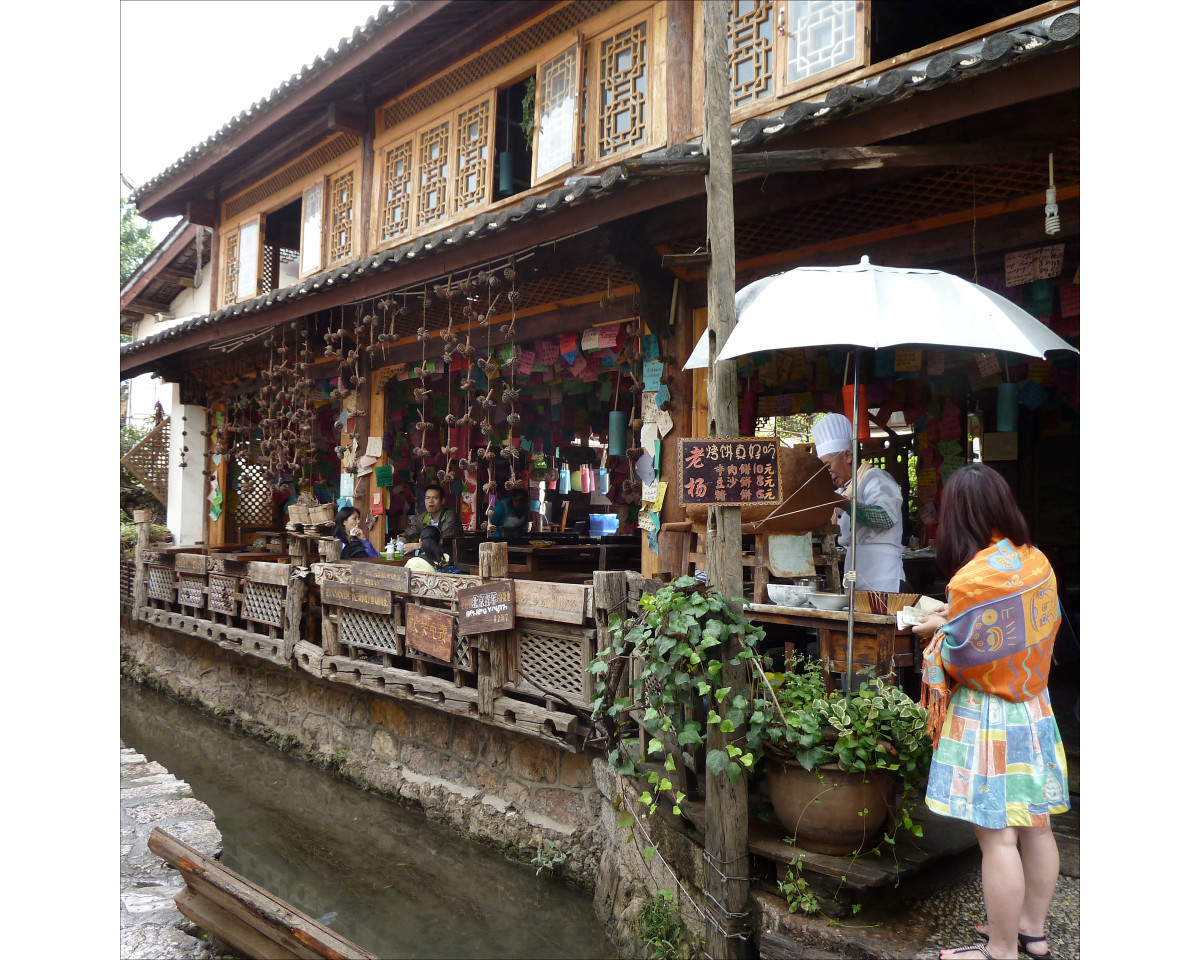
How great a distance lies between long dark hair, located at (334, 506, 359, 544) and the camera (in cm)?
885

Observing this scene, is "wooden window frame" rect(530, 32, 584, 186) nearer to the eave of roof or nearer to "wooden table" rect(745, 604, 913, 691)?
the eave of roof

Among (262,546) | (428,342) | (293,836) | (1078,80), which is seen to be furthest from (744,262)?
(262,546)

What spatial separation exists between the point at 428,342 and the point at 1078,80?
20.8ft

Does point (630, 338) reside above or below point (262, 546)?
above

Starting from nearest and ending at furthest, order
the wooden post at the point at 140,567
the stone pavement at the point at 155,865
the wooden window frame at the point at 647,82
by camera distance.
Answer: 1. the stone pavement at the point at 155,865
2. the wooden window frame at the point at 647,82
3. the wooden post at the point at 140,567

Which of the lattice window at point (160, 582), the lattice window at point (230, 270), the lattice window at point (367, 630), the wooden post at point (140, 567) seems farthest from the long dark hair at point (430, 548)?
the lattice window at point (230, 270)

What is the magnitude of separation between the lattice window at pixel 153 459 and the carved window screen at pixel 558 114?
8.46 metres

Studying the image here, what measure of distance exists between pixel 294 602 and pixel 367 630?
4.19 feet

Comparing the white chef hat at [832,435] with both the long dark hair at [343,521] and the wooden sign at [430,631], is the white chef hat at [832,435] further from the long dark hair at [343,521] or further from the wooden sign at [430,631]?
the long dark hair at [343,521]

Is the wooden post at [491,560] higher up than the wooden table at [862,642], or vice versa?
the wooden post at [491,560]

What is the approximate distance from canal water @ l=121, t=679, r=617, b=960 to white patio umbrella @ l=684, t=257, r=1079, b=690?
3115mm

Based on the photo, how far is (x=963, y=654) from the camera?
8.86ft

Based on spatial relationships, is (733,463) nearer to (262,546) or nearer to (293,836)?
(293,836)

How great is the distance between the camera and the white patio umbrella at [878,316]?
9.83 ft
